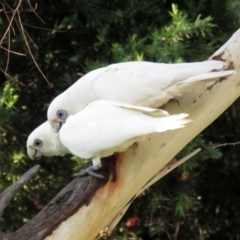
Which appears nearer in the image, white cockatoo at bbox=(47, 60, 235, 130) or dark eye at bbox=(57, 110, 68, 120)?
white cockatoo at bbox=(47, 60, 235, 130)

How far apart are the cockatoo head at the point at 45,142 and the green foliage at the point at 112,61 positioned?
522mm

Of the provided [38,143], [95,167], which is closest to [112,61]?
[38,143]

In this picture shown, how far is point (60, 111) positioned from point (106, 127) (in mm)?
174

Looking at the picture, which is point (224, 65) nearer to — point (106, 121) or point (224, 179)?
point (106, 121)

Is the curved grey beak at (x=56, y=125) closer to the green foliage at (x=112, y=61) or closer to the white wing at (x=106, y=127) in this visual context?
the white wing at (x=106, y=127)

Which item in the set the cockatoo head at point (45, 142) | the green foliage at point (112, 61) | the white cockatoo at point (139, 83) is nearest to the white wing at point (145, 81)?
the white cockatoo at point (139, 83)

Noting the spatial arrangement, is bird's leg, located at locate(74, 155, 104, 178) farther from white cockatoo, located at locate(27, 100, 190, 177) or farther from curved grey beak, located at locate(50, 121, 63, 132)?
curved grey beak, located at locate(50, 121, 63, 132)

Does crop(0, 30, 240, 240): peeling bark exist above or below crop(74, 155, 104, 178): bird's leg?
below

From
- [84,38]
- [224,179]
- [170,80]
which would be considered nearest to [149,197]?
[224,179]

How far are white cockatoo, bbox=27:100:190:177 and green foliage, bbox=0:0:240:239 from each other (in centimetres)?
68

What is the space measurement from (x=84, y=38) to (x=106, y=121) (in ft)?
3.37

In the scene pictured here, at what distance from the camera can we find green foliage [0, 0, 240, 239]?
2193mm

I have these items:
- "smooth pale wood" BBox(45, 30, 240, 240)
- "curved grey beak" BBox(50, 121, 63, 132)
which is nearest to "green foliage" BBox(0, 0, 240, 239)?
"smooth pale wood" BBox(45, 30, 240, 240)

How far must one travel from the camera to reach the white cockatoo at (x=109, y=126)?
1350 mm
